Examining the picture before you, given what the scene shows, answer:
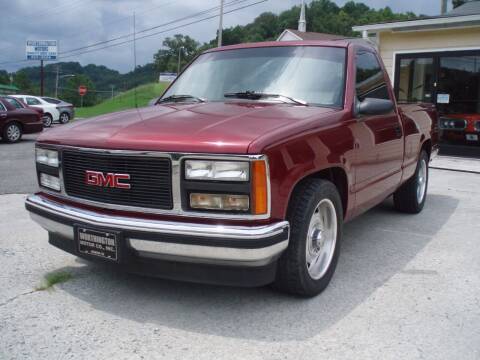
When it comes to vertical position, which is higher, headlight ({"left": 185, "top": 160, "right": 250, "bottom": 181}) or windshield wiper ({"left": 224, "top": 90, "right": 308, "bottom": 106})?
windshield wiper ({"left": 224, "top": 90, "right": 308, "bottom": 106})

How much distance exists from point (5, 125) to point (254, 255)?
13.3 metres

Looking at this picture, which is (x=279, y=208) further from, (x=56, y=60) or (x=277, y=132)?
(x=56, y=60)

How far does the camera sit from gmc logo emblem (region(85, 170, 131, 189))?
9.73 feet

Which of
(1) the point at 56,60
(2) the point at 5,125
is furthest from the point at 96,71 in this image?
(2) the point at 5,125

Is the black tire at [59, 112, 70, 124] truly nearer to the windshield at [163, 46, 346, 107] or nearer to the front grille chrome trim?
the windshield at [163, 46, 346, 107]

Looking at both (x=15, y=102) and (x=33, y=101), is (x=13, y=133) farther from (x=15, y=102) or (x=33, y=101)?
(x=33, y=101)

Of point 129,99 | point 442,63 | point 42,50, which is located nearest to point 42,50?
point 42,50

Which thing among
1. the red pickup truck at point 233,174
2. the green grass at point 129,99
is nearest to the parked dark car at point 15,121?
the red pickup truck at point 233,174

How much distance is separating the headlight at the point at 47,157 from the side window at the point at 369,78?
2.35 metres

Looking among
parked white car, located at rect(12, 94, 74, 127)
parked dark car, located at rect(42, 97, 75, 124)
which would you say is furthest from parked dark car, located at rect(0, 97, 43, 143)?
parked dark car, located at rect(42, 97, 75, 124)

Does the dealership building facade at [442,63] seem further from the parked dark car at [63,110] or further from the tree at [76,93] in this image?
the tree at [76,93]

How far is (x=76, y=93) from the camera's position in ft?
320

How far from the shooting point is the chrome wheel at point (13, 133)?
14195 millimetres

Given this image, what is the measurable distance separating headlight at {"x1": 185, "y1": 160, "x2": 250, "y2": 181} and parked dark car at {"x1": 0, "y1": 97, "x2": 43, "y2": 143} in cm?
1296
